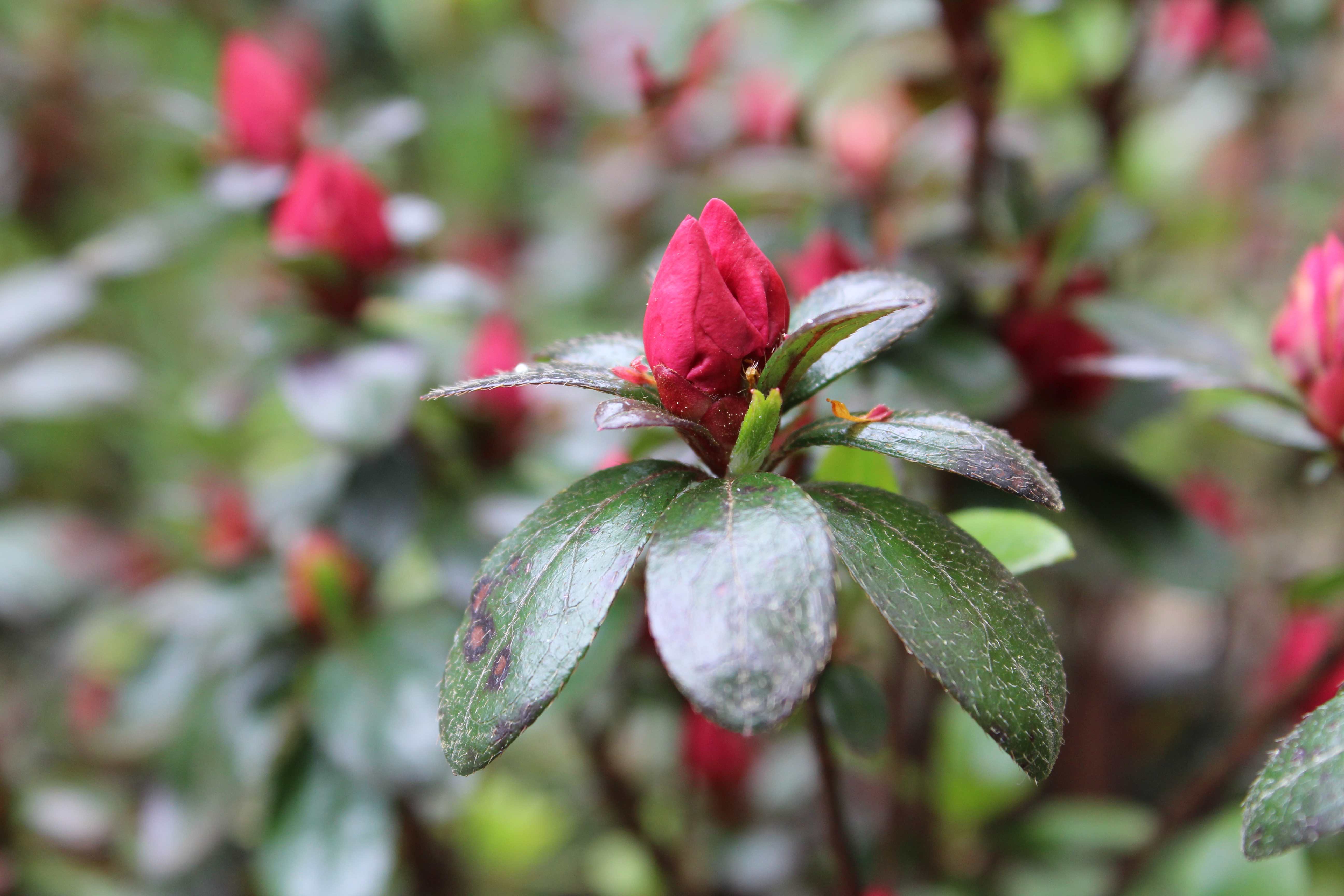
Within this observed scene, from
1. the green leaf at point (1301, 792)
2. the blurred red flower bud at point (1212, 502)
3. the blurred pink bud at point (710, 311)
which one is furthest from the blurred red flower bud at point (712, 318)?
the blurred red flower bud at point (1212, 502)

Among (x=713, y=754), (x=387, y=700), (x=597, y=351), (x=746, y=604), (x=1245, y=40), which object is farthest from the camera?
(x=1245, y=40)

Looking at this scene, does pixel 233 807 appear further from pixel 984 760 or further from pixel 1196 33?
pixel 1196 33

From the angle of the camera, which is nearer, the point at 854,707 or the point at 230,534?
the point at 854,707

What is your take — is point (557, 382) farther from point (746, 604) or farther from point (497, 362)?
point (497, 362)

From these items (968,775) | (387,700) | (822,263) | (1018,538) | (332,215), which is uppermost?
(332,215)

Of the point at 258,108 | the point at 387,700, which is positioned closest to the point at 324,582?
the point at 387,700

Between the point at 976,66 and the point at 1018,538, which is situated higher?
the point at 976,66

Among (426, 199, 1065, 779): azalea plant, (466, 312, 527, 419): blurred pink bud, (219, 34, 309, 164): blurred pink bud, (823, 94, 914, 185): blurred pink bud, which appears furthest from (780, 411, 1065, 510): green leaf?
(219, 34, 309, 164): blurred pink bud

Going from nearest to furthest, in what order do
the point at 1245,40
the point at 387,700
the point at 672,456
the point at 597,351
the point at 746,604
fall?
the point at 746,604
the point at 597,351
the point at 672,456
the point at 387,700
the point at 1245,40

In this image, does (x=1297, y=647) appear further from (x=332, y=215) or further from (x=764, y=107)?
(x=332, y=215)
